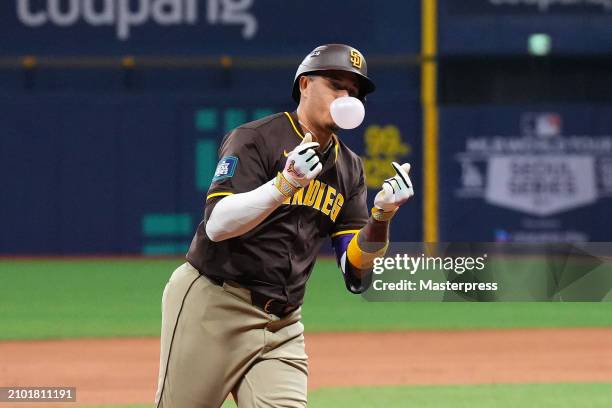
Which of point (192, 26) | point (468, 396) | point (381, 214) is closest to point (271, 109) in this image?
point (192, 26)

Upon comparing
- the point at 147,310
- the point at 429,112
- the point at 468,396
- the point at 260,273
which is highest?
the point at 429,112

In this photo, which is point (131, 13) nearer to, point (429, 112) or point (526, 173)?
point (429, 112)

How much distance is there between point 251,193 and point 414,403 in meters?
4.59

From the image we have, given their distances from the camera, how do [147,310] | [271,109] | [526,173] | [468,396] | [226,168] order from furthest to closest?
[526,173] → [271,109] → [147,310] → [468,396] → [226,168]

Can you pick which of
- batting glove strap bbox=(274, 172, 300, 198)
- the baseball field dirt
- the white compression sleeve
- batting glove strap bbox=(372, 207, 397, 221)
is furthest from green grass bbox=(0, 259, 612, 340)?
batting glove strap bbox=(274, 172, 300, 198)

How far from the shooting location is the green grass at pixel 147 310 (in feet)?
42.5

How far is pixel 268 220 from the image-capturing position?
4.81 metres

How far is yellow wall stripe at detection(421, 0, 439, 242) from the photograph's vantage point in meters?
20.3

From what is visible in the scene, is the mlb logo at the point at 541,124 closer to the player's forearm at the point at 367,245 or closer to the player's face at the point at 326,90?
the player's forearm at the point at 367,245

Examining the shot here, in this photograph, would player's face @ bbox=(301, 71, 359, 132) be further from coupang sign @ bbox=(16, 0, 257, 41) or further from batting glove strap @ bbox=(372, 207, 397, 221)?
coupang sign @ bbox=(16, 0, 257, 41)

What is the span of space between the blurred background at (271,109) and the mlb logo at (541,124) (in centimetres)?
2

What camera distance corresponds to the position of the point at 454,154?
66.6ft

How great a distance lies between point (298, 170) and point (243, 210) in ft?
0.85

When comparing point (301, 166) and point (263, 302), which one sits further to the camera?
point (263, 302)
